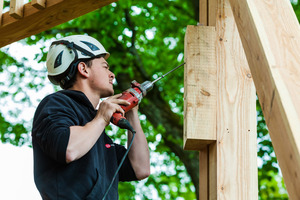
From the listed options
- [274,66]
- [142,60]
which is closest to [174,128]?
[142,60]

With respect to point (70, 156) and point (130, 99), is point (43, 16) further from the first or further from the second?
point (70, 156)

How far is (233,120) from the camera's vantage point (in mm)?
2482

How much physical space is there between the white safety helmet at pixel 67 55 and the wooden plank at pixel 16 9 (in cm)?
39

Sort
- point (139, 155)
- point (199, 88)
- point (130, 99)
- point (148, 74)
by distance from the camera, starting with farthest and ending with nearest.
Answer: point (148, 74) < point (139, 155) < point (130, 99) < point (199, 88)

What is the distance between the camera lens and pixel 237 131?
2.46 metres

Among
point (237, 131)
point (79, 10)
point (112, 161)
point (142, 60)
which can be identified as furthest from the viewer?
point (142, 60)

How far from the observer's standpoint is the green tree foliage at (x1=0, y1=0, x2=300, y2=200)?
A: 820 centimetres

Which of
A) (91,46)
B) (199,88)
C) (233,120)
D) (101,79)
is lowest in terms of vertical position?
(233,120)

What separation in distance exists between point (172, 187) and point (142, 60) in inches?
121

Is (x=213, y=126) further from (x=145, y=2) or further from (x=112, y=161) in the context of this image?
(x=145, y=2)

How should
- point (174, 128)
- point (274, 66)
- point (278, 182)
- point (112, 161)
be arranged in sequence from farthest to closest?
point (278, 182) < point (174, 128) < point (112, 161) < point (274, 66)

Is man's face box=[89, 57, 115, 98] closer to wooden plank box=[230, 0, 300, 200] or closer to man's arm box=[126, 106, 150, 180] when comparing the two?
man's arm box=[126, 106, 150, 180]

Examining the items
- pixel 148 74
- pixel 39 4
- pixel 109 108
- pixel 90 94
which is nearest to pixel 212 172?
pixel 109 108

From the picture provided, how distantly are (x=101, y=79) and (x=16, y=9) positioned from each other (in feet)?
2.62
